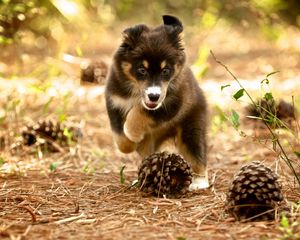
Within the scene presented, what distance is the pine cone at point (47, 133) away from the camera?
6.08 metres

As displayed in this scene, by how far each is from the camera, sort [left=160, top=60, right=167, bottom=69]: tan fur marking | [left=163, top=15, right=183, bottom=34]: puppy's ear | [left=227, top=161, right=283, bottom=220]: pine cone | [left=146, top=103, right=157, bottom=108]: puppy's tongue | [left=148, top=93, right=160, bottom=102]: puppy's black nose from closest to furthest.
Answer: [left=227, top=161, right=283, bottom=220]: pine cone → [left=148, top=93, right=160, bottom=102]: puppy's black nose → [left=146, top=103, right=157, bottom=108]: puppy's tongue → [left=160, top=60, right=167, bottom=69]: tan fur marking → [left=163, top=15, right=183, bottom=34]: puppy's ear

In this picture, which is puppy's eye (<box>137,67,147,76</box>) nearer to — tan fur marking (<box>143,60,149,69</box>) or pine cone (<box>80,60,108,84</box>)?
tan fur marking (<box>143,60,149,69</box>)

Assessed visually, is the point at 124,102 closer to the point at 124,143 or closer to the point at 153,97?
the point at 124,143

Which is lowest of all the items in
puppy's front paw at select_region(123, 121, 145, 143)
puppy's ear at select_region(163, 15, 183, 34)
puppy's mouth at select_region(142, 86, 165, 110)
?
puppy's front paw at select_region(123, 121, 145, 143)

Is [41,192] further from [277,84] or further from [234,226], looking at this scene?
[277,84]

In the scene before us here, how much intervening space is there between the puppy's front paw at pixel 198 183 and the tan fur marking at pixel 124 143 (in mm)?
721

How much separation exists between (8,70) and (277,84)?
4705 mm

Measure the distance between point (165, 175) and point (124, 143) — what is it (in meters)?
0.99

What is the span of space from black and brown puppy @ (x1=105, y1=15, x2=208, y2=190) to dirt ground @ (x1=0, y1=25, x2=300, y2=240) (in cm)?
37

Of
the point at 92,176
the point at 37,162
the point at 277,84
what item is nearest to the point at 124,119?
the point at 92,176

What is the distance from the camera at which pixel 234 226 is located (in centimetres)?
329

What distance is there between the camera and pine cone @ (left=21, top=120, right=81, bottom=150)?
6.08 m

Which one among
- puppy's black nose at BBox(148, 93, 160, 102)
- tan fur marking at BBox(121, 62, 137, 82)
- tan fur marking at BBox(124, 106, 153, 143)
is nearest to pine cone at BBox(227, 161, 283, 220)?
puppy's black nose at BBox(148, 93, 160, 102)

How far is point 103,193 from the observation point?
4422 mm
